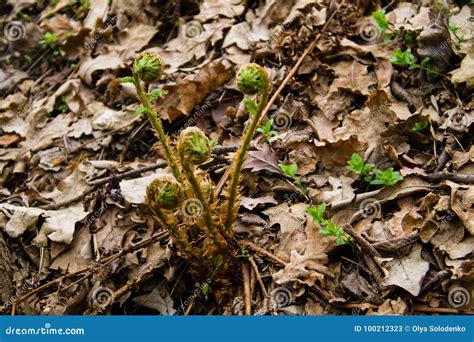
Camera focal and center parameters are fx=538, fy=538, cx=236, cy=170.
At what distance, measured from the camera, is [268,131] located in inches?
112

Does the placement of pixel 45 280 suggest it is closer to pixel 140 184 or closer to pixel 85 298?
pixel 85 298

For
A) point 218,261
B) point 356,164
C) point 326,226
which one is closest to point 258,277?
point 218,261

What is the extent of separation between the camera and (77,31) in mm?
4254

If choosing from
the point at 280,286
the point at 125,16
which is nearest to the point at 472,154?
the point at 280,286

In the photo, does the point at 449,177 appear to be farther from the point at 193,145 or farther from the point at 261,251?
the point at 193,145

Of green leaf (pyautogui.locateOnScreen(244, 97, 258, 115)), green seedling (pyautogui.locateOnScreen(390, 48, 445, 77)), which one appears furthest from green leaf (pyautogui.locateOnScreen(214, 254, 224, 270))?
green seedling (pyautogui.locateOnScreen(390, 48, 445, 77))

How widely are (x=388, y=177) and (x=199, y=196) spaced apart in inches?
37.1

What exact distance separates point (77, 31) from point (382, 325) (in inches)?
129

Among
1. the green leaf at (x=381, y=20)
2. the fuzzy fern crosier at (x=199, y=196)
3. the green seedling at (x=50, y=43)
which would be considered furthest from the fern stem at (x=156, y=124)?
the green seedling at (x=50, y=43)

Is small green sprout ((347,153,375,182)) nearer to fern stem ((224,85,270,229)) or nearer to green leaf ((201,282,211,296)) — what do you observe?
fern stem ((224,85,270,229))

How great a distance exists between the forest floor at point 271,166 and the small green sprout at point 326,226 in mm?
10

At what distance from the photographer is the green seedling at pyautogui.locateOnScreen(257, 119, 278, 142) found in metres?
2.79

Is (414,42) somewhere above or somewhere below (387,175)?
above

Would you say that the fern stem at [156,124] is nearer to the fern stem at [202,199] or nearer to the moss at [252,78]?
the fern stem at [202,199]
